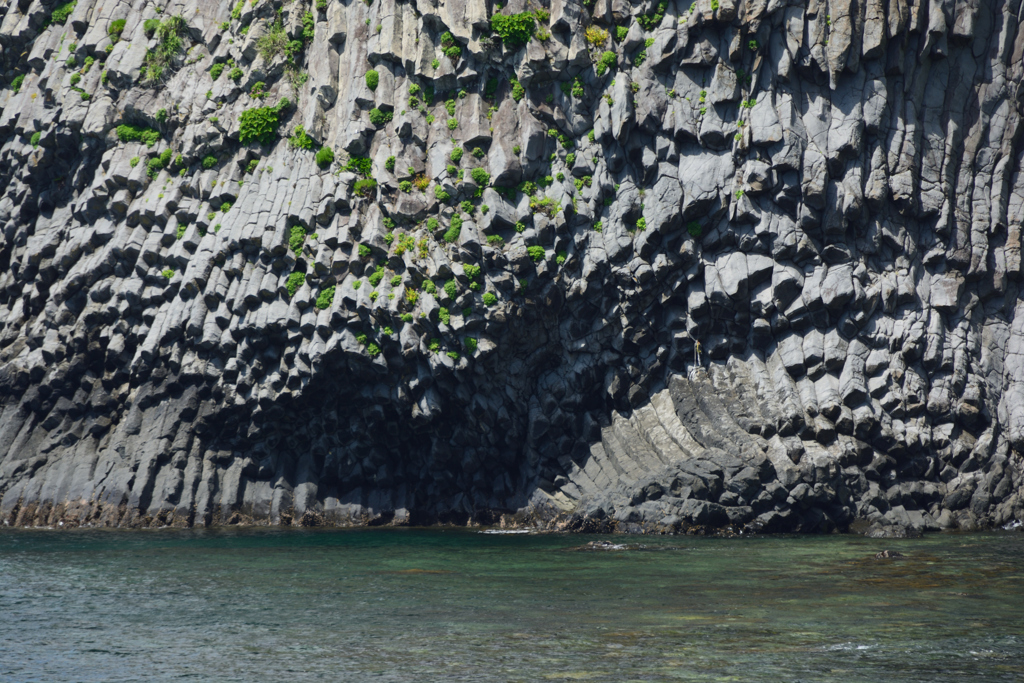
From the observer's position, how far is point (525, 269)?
31156 mm

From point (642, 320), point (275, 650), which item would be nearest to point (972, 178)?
point (642, 320)

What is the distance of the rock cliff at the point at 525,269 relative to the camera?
27891 mm

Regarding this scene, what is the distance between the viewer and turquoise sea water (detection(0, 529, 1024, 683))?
10992 mm

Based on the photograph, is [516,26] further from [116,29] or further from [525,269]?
[116,29]

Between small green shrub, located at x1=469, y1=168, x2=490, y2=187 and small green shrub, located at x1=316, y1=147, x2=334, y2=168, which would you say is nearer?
small green shrub, located at x1=469, y1=168, x2=490, y2=187

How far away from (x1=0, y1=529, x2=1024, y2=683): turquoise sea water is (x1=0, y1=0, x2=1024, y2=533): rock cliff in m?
6.02

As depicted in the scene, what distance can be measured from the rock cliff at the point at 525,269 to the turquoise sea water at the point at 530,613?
19.8 ft

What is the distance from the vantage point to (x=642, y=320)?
30.9 metres

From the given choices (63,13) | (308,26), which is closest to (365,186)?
(308,26)

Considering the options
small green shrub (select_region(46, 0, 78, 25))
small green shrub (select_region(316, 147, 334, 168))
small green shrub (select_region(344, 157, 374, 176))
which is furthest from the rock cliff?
small green shrub (select_region(46, 0, 78, 25))

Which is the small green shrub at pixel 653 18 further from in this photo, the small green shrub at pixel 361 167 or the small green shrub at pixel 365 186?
the small green shrub at pixel 365 186

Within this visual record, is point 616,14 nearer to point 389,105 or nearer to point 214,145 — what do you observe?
point 389,105

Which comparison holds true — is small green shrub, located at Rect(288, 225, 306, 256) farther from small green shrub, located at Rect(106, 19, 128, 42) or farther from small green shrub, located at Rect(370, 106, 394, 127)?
small green shrub, located at Rect(106, 19, 128, 42)

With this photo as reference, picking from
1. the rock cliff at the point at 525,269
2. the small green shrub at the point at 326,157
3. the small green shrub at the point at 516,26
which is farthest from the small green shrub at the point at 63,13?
the small green shrub at the point at 516,26
